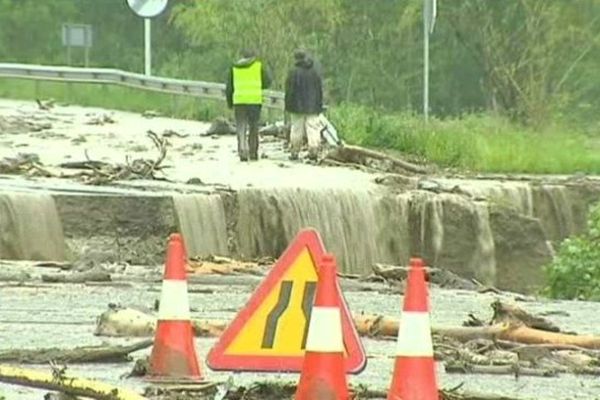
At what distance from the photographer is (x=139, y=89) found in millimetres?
46812

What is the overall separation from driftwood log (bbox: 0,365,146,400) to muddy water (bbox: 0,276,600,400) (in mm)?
364

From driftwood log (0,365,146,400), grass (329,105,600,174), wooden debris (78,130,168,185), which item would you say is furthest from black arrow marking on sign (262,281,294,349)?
grass (329,105,600,174)

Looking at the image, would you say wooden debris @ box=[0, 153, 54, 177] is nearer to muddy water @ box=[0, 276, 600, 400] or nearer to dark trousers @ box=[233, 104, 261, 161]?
dark trousers @ box=[233, 104, 261, 161]

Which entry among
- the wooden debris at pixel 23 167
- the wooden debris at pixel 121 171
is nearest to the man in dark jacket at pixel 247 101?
the wooden debris at pixel 121 171

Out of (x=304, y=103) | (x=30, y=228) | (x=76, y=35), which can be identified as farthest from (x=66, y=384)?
(x=76, y=35)

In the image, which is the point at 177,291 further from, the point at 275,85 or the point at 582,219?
the point at 275,85

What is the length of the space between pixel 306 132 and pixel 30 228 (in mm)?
9550

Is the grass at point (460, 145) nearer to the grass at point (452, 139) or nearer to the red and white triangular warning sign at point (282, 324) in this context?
the grass at point (452, 139)

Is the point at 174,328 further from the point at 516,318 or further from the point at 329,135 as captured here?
the point at 329,135

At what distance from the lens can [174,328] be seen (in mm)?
10570

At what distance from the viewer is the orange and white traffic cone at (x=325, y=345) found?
354 inches

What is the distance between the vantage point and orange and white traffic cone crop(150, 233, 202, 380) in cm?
1053

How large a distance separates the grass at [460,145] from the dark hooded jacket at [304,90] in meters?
4.00

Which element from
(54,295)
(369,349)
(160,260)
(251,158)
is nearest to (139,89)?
(251,158)
